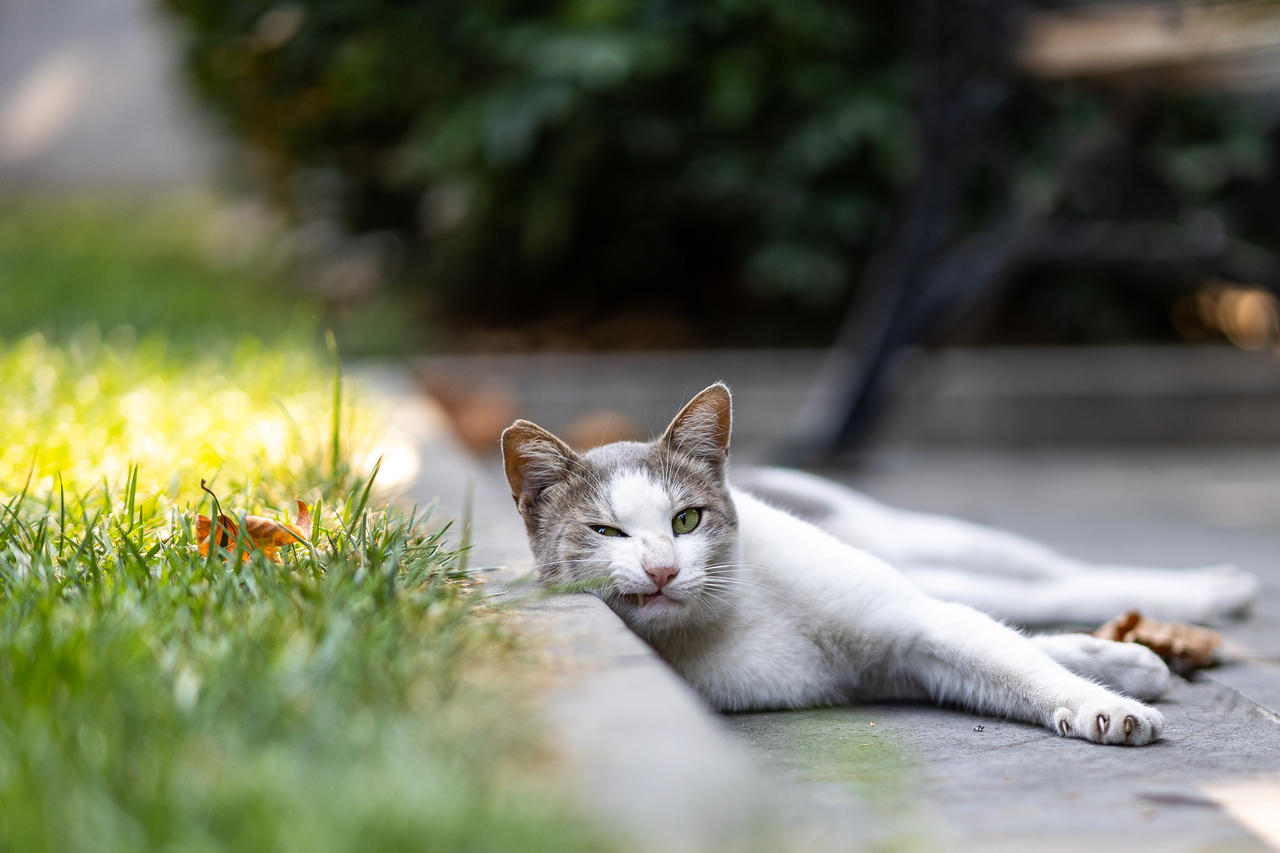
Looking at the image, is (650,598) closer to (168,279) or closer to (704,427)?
(704,427)

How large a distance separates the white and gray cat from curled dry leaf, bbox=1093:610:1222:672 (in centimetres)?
19

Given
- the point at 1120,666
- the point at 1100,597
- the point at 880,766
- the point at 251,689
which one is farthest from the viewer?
the point at 1100,597

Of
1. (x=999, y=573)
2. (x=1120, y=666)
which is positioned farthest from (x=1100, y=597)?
(x=1120, y=666)

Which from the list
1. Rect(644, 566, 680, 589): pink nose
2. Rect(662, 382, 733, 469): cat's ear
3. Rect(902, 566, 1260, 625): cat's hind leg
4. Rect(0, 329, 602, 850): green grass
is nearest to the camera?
Rect(0, 329, 602, 850): green grass

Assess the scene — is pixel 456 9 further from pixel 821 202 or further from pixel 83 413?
pixel 83 413

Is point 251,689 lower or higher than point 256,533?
lower

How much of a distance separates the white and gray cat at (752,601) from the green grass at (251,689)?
0.74 ft

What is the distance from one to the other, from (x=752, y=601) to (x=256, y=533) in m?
0.80

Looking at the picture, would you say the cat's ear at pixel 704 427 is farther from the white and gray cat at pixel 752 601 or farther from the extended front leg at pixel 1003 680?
the extended front leg at pixel 1003 680

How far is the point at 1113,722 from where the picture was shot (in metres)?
1.55

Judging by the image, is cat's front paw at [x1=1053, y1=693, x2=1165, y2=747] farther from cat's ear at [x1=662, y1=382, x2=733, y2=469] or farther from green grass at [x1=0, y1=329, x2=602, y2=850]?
green grass at [x1=0, y1=329, x2=602, y2=850]

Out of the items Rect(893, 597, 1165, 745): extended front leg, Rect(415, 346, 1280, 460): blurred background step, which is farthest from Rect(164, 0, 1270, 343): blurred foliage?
Rect(893, 597, 1165, 745): extended front leg

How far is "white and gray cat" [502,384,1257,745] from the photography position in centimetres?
170

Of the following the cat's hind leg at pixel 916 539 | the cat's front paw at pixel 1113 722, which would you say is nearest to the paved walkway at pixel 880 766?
the cat's front paw at pixel 1113 722
